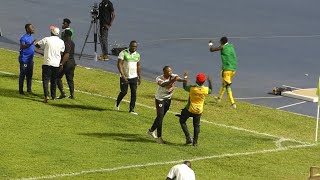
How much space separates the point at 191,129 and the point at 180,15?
23.2 metres

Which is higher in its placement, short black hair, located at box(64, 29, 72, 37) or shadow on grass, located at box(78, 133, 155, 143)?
short black hair, located at box(64, 29, 72, 37)

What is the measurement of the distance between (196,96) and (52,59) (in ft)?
16.8

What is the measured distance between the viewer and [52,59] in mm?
27234

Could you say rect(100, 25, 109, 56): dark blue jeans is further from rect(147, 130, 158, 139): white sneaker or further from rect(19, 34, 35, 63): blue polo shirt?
rect(147, 130, 158, 139): white sneaker

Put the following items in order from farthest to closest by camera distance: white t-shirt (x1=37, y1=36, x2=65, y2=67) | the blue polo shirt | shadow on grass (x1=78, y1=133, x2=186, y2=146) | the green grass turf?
the blue polo shirt < white t-shirt (x1=37, y1=36, x2=65, y2=67) < shadow on grass (x1=78, y1=133, x2=186, y2=146) < the green grass turf

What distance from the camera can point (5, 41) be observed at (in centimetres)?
3878

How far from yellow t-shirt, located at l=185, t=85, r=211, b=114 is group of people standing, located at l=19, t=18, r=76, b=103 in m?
4.88

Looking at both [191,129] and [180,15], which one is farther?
[180,15]

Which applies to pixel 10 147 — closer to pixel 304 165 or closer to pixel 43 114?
pixel 43 114

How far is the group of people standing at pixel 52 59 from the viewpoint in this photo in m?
27.2

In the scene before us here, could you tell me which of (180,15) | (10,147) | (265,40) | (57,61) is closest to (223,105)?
(57,61)

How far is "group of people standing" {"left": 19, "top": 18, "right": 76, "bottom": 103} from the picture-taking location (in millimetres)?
27250

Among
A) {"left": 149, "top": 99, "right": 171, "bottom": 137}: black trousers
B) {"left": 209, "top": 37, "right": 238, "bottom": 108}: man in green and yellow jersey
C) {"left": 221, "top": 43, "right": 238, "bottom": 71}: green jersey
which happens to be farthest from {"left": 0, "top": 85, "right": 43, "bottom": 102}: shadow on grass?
{"left": 221, "top": 43, "right": 238, "bottom": 71}: green jersey

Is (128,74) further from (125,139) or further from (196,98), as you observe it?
(196,98)
